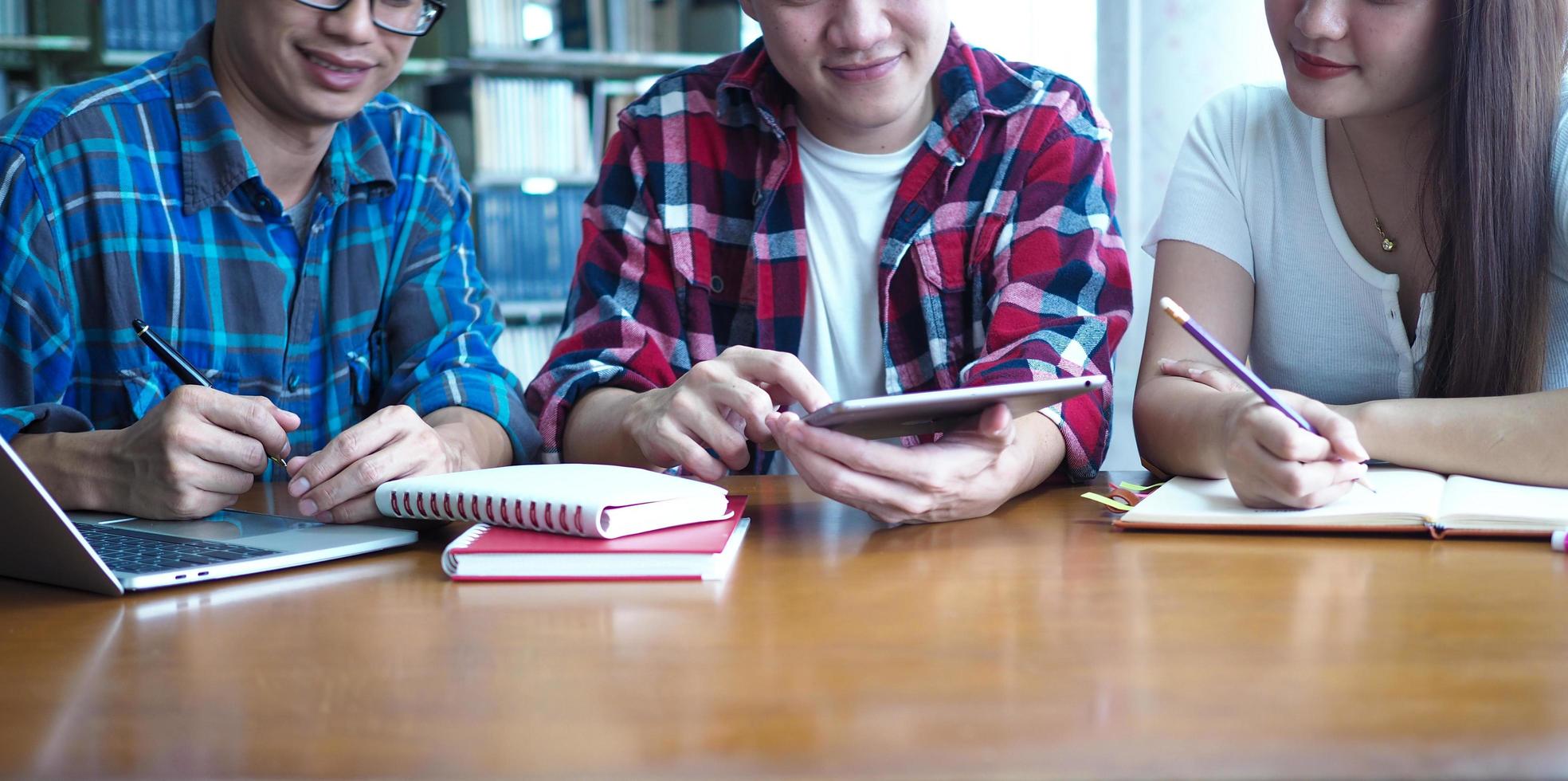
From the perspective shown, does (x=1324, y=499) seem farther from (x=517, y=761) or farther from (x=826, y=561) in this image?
(x=517, y=761)

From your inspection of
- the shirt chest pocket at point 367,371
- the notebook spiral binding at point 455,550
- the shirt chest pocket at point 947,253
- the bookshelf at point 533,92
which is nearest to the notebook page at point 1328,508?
the shirt chest pocket at point 947,253

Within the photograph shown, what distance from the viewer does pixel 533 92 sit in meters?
3.40

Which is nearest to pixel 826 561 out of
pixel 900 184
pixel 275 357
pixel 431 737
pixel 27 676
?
pixel 431 737

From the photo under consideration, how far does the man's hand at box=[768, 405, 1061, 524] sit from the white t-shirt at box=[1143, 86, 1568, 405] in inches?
19.8

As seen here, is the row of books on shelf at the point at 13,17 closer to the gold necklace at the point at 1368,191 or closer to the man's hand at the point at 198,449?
A: the man's hand at the point at 198,449

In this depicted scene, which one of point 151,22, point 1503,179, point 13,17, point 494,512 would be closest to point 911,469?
point 494,512

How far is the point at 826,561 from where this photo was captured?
36.8 inches

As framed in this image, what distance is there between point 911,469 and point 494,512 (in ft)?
1.08

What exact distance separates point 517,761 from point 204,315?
44.0 inches

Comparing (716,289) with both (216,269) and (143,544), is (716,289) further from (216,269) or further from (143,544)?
(143,544)

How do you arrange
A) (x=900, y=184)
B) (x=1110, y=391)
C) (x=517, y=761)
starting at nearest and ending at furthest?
(x=517, y=761), (x=1110, y=391), (x=900, y=184)

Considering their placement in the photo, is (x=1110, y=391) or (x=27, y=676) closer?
(x=27, y=676)

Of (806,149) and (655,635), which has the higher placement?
(806,149)

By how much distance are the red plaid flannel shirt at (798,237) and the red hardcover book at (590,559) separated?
469 millimetres
